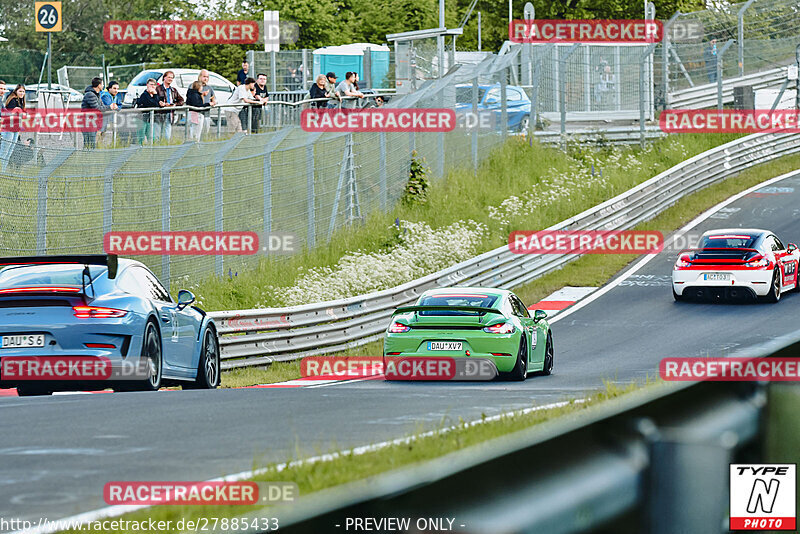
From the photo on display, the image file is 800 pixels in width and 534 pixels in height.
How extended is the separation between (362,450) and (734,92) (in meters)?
37.3

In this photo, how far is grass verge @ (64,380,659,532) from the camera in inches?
208

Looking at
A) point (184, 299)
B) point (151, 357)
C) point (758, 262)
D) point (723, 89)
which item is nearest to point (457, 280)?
point (758, 262)

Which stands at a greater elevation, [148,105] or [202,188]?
[148,105]

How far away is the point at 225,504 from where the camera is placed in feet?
17.3

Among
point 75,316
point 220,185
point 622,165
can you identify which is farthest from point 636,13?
point 75,316

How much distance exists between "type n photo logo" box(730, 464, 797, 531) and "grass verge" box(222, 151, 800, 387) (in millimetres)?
13741

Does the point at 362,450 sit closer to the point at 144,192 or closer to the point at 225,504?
the point at 225,504

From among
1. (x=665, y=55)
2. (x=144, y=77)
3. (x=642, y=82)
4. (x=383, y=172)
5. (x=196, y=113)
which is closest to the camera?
(x=196, y=113)

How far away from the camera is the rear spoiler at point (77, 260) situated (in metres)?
12.1
